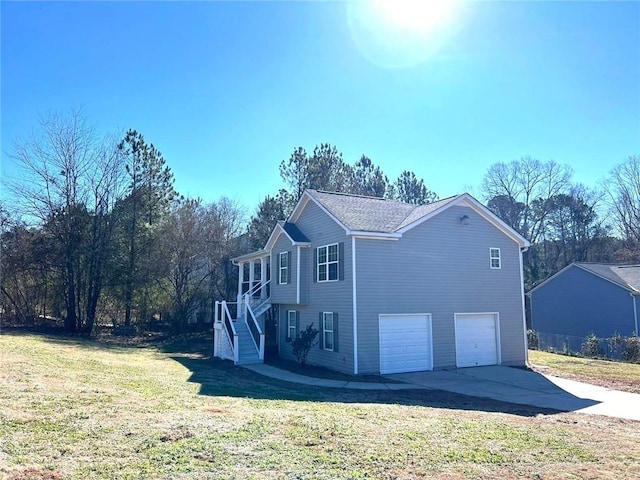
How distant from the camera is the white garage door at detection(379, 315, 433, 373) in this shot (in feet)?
52.0

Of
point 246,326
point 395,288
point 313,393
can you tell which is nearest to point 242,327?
point 246,326

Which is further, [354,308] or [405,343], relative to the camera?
[405,343]

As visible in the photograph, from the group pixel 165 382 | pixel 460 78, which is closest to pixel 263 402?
pixel 165 382

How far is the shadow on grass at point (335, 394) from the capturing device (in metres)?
10.3

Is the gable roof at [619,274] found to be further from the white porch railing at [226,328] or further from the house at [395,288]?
the white porch railing at [226,328]

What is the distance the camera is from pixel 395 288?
16.1 metres

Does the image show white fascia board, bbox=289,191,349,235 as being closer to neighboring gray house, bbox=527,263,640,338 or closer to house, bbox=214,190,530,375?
house, bbox=214,190,530,375

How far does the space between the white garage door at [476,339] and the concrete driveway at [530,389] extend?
1.83 ft

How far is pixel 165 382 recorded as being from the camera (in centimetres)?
1166

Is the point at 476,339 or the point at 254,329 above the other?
the point at 254,329

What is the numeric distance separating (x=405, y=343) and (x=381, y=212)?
5.14 m

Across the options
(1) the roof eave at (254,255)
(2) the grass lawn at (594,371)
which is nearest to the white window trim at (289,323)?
(1) the roof eave at (254,255)

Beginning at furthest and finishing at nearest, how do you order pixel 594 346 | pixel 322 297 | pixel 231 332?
pixel 594 346 → pixel 231 332 → pixel 322 297

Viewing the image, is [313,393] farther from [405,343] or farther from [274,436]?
[274,436]
